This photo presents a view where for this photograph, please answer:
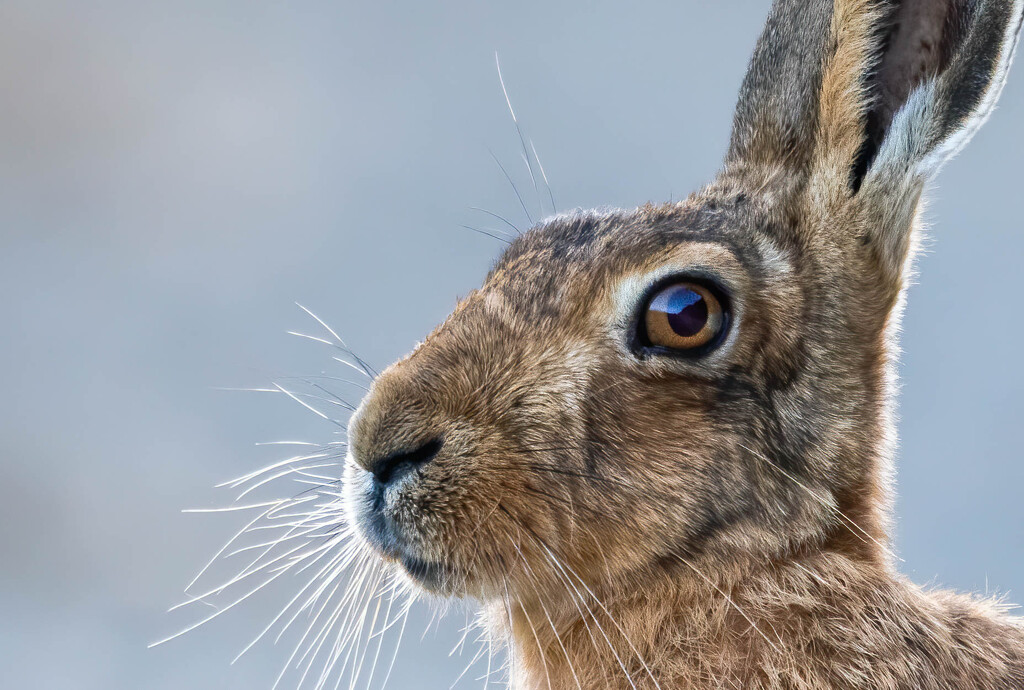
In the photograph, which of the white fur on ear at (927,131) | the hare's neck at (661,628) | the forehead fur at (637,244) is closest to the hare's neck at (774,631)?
the hare's neck at (661,628)

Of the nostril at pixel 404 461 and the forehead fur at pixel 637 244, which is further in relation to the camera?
the forehead fur at pixel 637 244

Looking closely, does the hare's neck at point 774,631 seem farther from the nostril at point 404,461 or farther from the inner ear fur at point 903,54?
the inner ear fur at point 903,54

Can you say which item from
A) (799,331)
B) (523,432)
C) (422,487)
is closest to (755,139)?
(799,331)

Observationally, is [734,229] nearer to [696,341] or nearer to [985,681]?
[696,341]

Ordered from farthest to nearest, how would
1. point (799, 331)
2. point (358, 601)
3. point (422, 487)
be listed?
point (358, 601)
point (799, 331)
point (422, 487)

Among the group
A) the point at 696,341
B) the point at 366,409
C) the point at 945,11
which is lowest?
the point at 366,409

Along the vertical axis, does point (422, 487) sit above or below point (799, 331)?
below
